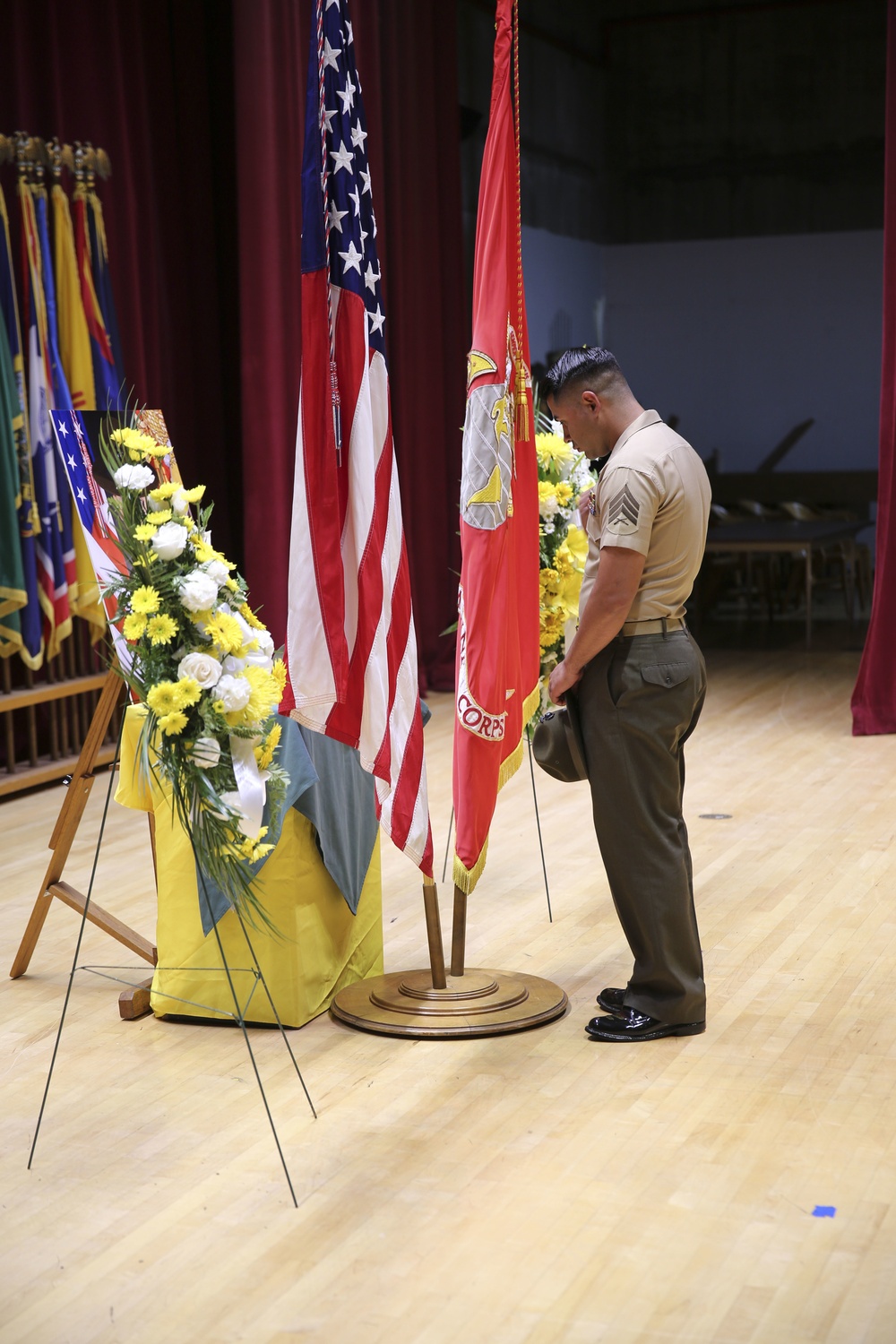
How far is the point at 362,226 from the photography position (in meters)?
3.35

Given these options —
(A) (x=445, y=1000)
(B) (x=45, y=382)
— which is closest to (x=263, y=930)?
(A) (x=445, y=1000)

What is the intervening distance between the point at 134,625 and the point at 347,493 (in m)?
0.65

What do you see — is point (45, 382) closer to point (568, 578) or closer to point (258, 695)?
point (568, 578)

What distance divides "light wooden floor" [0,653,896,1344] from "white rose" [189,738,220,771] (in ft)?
2.45

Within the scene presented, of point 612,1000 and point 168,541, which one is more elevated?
point 168,541

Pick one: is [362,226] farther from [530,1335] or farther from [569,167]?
[569,167]

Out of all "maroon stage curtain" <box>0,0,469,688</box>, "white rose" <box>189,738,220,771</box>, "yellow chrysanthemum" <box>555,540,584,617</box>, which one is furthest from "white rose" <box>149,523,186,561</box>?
"maroon stage curtain" <box>0,0,469,688</box>

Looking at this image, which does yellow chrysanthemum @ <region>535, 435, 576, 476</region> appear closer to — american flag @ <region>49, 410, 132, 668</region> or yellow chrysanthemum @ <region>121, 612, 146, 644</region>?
Answer: american flag @ <region>49, 410, 132, 668</region>

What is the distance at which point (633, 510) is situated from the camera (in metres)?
3.26

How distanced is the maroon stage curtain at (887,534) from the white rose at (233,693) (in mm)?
4936

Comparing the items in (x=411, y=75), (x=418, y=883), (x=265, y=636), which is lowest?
(x=418, y=883)

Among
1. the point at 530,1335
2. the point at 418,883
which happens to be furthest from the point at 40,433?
the point at 530,1335

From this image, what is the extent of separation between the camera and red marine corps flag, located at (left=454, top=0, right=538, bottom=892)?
11.0 feet

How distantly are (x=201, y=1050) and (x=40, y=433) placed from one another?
3601mm
